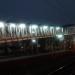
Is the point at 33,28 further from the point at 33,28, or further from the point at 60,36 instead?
the point at 60,36

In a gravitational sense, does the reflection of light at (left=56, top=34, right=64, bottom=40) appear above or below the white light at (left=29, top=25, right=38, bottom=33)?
below

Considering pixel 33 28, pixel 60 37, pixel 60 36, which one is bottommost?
pixel 60 37

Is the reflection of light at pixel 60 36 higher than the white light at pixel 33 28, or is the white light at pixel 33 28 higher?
the white light at pixel 33 28

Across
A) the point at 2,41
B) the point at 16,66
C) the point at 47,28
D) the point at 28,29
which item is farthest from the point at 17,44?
the point at 16,66

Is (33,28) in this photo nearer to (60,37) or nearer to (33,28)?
(33,28)

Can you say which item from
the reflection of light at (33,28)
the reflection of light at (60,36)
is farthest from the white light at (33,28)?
the reflection of light at (60,36)

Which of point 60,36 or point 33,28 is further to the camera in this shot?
point 60,36

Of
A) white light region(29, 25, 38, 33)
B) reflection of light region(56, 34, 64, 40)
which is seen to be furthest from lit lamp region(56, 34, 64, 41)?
white light region(29, 25, 38, 33)

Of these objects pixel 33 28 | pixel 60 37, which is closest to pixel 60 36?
pixel 60 37

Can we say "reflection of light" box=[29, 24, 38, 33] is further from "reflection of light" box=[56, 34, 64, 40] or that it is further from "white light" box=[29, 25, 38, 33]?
"reflection of light" box=[56, 34, 64, 40]

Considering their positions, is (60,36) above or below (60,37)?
above

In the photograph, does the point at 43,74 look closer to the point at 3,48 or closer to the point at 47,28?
the point at 3,48

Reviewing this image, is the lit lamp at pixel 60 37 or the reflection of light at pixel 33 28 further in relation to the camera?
the lit lamp at pixel 60 37

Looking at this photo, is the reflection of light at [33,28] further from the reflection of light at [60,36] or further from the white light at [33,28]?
the reflection of light at [60,36]
